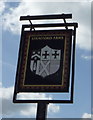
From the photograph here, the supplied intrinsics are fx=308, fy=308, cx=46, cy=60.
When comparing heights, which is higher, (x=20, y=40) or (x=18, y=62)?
(x=20, y=40)

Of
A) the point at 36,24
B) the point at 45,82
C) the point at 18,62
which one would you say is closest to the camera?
the point at 45,82

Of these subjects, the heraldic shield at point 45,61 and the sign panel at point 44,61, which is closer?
the sign panel at point 44,61

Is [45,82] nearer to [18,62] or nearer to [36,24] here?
[18,62]

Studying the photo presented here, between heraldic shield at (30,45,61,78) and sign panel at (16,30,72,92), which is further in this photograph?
heraldic shield at (30,45,61,78)

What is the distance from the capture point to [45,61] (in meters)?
11.5

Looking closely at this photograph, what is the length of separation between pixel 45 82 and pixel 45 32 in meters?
2.15

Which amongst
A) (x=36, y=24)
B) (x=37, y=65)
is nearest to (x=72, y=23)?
(x=36, y=24)

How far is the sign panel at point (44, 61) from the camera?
1110 cm

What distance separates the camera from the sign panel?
36.4 ft

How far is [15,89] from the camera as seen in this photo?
11414 mm

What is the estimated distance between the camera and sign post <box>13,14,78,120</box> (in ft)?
36.1

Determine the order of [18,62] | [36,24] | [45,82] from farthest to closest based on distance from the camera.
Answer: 1. [36,24]
2. [18,62]
3. [45,82]

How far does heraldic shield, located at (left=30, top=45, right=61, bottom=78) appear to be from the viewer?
446 inches

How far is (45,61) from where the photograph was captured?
11516 millimetres
